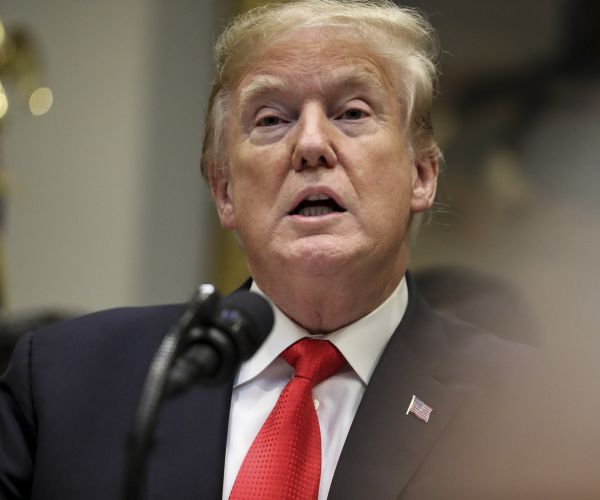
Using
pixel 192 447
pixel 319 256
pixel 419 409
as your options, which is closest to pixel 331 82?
pixel 319 256

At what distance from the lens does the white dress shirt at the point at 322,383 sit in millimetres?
1953

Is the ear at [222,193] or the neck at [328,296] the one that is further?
the ear at [222,193]

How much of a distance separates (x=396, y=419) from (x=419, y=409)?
0.19 ft

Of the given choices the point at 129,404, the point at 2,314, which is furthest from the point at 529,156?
the point at 2,314

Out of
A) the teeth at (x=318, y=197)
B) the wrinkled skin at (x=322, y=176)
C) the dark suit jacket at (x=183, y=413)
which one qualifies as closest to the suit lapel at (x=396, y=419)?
the dark suit jacket at (x=183, y=413)

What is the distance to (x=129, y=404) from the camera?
2018mm

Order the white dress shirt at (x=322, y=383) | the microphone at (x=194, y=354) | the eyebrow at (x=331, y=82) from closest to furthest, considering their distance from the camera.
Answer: the microphone at (x=194, y=354) → the white dress shirt at (x=322, y=383) → the eyebrow at (x=331, y=82)

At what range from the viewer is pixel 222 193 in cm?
234

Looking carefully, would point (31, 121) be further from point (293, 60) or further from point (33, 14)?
point (293, 60)

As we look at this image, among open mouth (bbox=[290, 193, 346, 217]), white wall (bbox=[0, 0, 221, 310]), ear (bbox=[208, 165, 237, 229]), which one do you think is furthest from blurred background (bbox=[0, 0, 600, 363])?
open mouth (bbox=[290, 193, 346, 217])

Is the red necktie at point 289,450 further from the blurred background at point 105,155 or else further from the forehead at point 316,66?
the blurred background at point 105,155

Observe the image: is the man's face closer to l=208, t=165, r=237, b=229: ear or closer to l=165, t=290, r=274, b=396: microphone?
l=208, t=165, r=237, b=229: ear

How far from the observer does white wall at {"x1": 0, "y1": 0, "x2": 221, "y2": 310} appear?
5141mm

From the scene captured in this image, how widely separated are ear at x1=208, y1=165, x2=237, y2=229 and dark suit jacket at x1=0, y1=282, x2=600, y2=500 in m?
0.25
